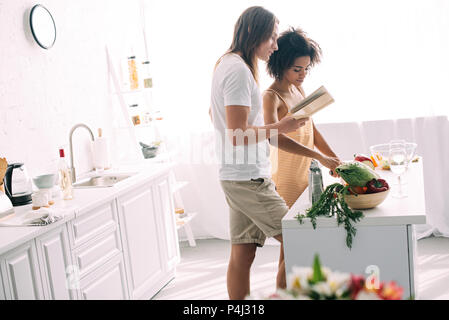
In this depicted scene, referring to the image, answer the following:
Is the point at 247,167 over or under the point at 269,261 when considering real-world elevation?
over

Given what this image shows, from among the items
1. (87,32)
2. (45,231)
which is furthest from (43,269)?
(87,32)

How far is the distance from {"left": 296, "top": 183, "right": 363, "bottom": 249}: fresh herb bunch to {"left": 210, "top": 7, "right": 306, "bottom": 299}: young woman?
1.32ft

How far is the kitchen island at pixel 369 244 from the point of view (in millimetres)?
1652

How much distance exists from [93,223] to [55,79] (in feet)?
3.47

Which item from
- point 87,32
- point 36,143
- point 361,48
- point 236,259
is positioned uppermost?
point 87,32

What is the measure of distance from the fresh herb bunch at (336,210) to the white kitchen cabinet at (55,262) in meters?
1.08

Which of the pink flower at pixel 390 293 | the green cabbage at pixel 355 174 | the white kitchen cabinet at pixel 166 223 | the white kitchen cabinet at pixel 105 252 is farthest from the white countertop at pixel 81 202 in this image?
the pink flower at pixel 390 293

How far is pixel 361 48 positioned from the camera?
388 centimetres

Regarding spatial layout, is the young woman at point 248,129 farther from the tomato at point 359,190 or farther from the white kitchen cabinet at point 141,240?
the white kitchen cabinet at point 141,240

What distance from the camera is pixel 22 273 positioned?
1.93 m

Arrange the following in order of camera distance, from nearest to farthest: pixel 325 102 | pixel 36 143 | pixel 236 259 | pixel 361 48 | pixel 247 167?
pixel 325 102 < pixel 247 167 < pixel 236 259 < pixel 36 143 < pixel 361 48

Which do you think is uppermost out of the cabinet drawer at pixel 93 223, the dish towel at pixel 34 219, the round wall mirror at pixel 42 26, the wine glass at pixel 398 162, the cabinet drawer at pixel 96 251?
the round wall mirror at pixel 42 26

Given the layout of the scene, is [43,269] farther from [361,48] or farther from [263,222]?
[361,48]

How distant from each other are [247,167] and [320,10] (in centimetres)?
222
